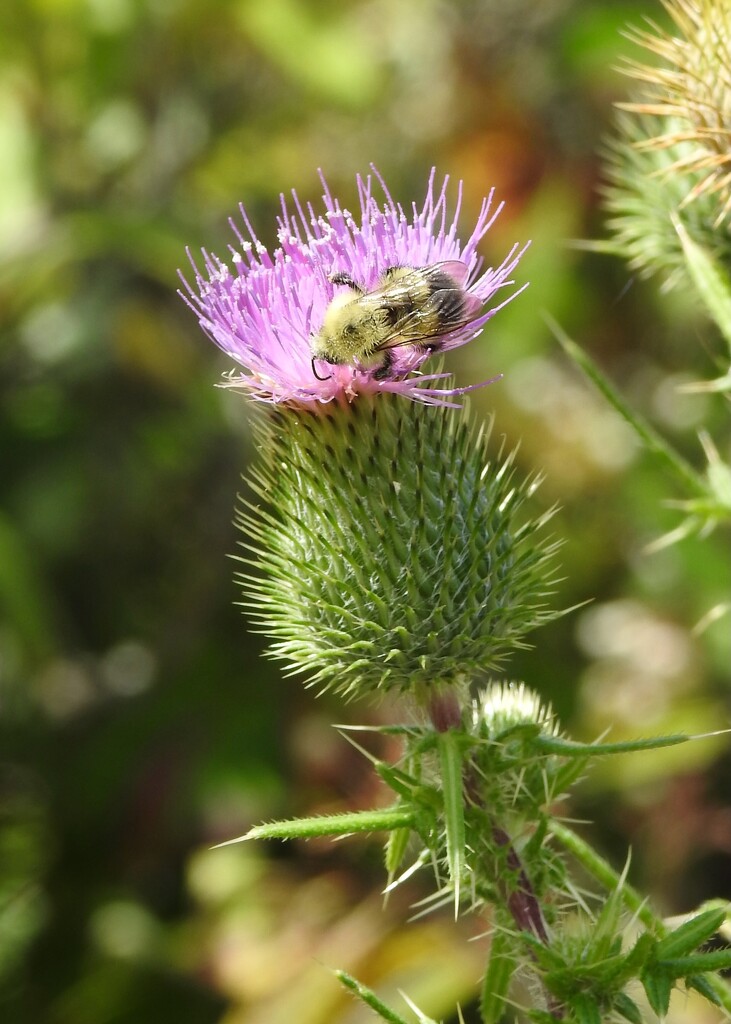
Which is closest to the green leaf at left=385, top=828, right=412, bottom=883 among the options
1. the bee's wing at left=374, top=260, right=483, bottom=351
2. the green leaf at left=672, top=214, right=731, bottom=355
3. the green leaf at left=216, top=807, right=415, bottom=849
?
the green leaf at left=216, top=807, right=415, bottom=849

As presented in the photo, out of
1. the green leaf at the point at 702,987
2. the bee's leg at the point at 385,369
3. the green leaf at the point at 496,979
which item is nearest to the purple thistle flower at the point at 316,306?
the bee's leg at the point at 385,369

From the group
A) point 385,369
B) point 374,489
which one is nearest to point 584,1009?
point 374,489

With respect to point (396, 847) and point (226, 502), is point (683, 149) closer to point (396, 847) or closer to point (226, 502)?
point (396, 847)

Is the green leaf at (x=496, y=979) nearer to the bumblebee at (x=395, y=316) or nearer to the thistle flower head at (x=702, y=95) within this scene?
the bumblebee at (x=395, y=316)

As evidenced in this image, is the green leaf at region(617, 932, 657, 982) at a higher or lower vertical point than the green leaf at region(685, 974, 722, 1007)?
higher

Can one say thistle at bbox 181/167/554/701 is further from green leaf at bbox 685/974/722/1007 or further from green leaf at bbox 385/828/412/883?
green leaf at bbox 685/974/722/1007

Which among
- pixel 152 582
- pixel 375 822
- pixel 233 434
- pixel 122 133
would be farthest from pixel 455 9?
pixel 375 822

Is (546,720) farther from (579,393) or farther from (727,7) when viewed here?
(579,393)
